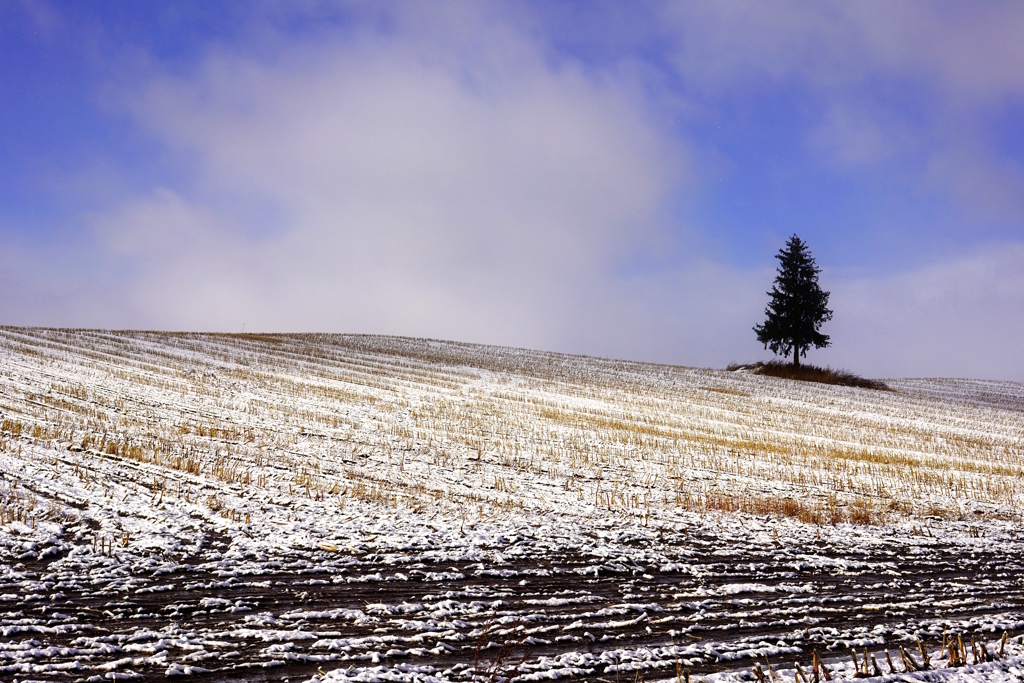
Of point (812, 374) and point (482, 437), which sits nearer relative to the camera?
point (482, 437)

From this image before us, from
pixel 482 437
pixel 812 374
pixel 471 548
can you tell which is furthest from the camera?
pixel 812 374

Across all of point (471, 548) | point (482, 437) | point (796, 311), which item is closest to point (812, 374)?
point (796, 311)

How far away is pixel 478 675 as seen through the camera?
157 inches

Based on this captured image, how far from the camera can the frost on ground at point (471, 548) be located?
4309 mm

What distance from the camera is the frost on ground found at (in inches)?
170

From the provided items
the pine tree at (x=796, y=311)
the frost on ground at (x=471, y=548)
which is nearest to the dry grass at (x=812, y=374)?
the pine tree at (x=796, y=311)

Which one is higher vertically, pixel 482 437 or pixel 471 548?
pixel 482 437

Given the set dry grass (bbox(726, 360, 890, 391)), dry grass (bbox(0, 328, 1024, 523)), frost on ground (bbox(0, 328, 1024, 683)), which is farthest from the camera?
dry grass (bbox(726, 360, 890, 391))

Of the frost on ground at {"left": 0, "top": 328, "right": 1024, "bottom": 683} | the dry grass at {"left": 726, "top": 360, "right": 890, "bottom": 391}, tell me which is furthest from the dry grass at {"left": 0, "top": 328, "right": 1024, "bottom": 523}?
the dry grass at {"left": 726, "top": 360, "right": 890, "bottom": 391}

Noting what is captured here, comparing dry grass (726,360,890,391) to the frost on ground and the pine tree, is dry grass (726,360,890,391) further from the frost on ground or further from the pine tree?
the frost on ground

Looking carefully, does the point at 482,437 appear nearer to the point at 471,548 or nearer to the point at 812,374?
the point at 471,548

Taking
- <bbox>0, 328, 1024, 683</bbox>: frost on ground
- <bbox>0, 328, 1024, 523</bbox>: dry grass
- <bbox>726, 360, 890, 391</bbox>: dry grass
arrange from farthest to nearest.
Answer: <bbox>726, 360, 890, 391</bbox>: dry grass
<bbox>0, 328, 1024, 523</bbox>: dry grass
<bbox>0, 328, 1024, 683</bbox>: frost on ground

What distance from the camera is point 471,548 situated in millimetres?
6348

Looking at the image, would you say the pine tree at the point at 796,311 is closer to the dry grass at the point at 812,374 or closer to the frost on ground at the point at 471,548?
the dry grass at the point at 812,374
